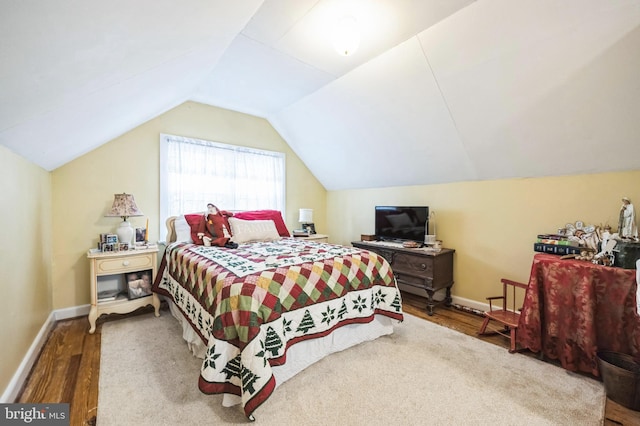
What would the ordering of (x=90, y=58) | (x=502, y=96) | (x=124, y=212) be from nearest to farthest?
(x=90, y=58) → (x=502, y=96) → (x=124, y=212)

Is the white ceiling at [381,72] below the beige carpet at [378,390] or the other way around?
the other way around

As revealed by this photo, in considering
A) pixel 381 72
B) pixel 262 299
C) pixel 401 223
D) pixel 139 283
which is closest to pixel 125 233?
pixel 139 283

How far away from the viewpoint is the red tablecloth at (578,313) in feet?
6.06

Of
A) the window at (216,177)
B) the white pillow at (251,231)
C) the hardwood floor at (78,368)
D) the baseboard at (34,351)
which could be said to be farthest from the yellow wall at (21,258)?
the white pillow at (251,231)

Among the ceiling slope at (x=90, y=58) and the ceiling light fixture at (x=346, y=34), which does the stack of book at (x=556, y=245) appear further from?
the ceiling slope at (x=90, y=58)

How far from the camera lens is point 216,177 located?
3789 mm

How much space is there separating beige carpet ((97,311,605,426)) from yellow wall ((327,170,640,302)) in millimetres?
1008

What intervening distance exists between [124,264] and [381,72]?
3.12 meters

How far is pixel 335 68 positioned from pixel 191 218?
7.38 feet

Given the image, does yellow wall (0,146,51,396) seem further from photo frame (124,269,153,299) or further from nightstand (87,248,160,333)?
photo frame (124,269,153,299)

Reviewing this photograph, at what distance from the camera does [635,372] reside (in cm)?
167

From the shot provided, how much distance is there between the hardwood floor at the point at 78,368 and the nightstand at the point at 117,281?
0.74 ft

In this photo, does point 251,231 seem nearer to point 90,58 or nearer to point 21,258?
point 21,258

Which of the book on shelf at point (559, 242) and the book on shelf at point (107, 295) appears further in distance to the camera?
the book on shelf at point (107, 295)
